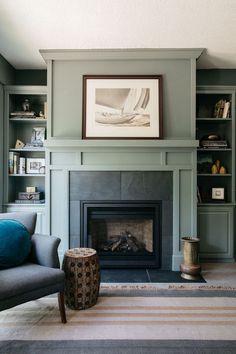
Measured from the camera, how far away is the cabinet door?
335 cm

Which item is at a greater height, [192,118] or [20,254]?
[192,118]

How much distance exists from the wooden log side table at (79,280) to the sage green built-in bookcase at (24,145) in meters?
1.30

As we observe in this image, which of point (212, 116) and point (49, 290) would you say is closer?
point (49, 290)

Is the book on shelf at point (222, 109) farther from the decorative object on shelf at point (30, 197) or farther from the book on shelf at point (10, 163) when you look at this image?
the book on shelf at point (10, 163)

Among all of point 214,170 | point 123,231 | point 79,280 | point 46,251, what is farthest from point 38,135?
point 214,170

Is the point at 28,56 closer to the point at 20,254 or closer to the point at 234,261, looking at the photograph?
the point at 20,254

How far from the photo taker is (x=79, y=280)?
2.15 metres

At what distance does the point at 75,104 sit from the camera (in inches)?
124

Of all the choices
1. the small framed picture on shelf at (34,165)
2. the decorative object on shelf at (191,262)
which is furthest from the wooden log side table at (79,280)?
the small framed picture on shelf at (34,165)

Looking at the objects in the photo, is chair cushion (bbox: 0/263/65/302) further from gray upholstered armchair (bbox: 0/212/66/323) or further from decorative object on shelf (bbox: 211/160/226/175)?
decorative object on shelf (bbox: 211/160/226/175)

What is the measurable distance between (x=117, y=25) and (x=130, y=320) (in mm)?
2727

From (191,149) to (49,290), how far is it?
2.17 meters

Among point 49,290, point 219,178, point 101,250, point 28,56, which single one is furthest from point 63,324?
point 28,56

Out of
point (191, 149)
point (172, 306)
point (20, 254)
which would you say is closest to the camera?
point (20, 254)
